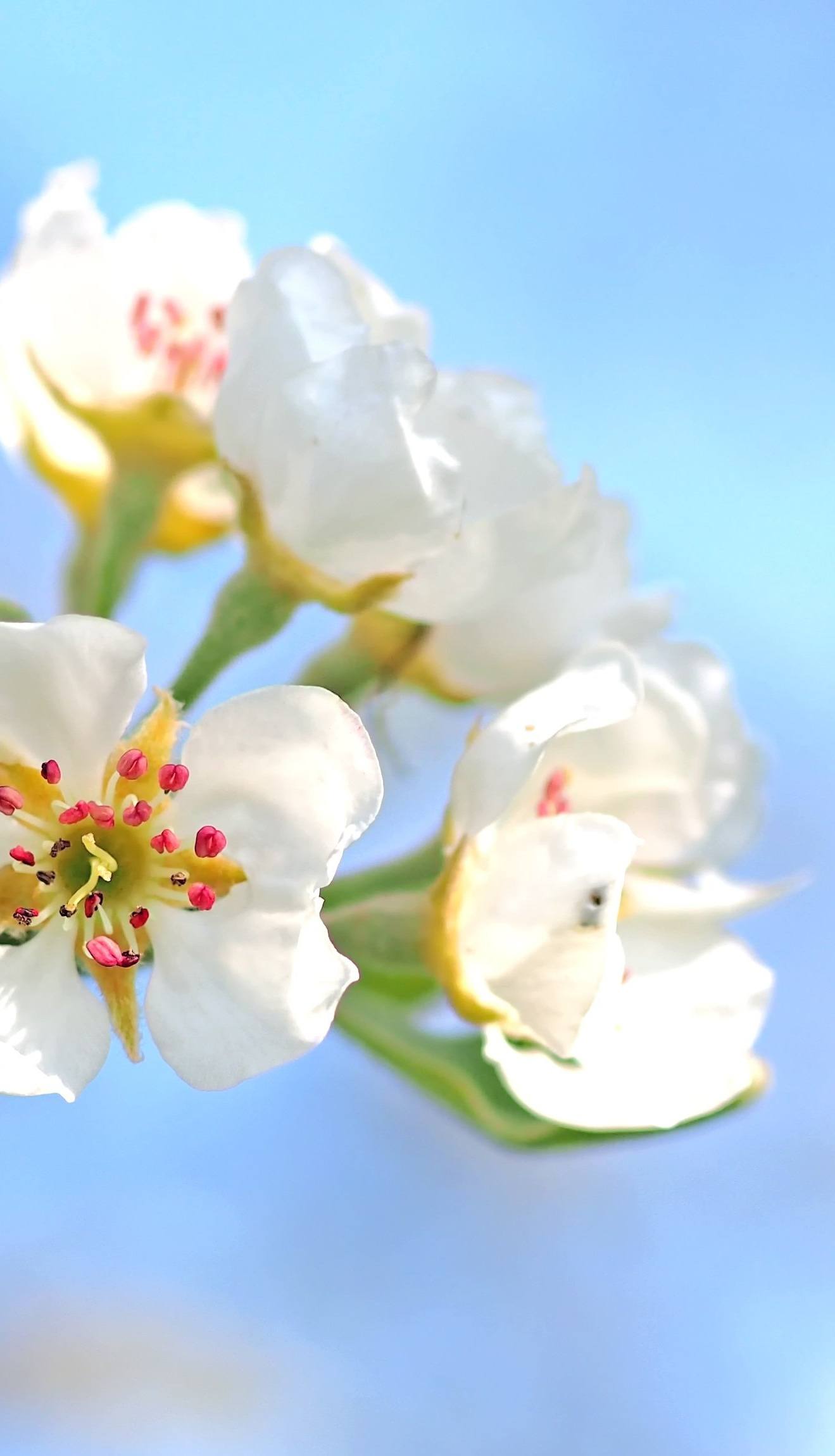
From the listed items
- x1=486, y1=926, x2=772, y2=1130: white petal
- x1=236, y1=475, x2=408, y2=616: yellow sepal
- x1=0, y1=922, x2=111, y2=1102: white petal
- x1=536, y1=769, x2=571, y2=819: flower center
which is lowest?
x1=486, y1=926, x2=772, y2=1130: white petal

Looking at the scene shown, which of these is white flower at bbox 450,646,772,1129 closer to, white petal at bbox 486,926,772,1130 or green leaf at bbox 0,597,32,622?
white petal at bbox 486,926,772,1130

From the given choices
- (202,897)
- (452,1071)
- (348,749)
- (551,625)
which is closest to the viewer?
(348,749)

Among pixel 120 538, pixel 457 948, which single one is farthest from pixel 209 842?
pixel 120 538

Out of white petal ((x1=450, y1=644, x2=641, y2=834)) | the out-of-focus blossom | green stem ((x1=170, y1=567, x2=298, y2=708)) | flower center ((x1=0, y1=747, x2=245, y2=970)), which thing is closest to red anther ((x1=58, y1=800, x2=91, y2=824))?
flower center ((x1=0, y1=747, x2=245, y2=970))

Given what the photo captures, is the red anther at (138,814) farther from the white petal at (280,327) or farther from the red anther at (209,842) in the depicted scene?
the white petal at (280,327)

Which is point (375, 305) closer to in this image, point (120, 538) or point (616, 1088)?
point (120, 538)

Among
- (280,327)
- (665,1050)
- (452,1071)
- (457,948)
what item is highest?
(280,327)
